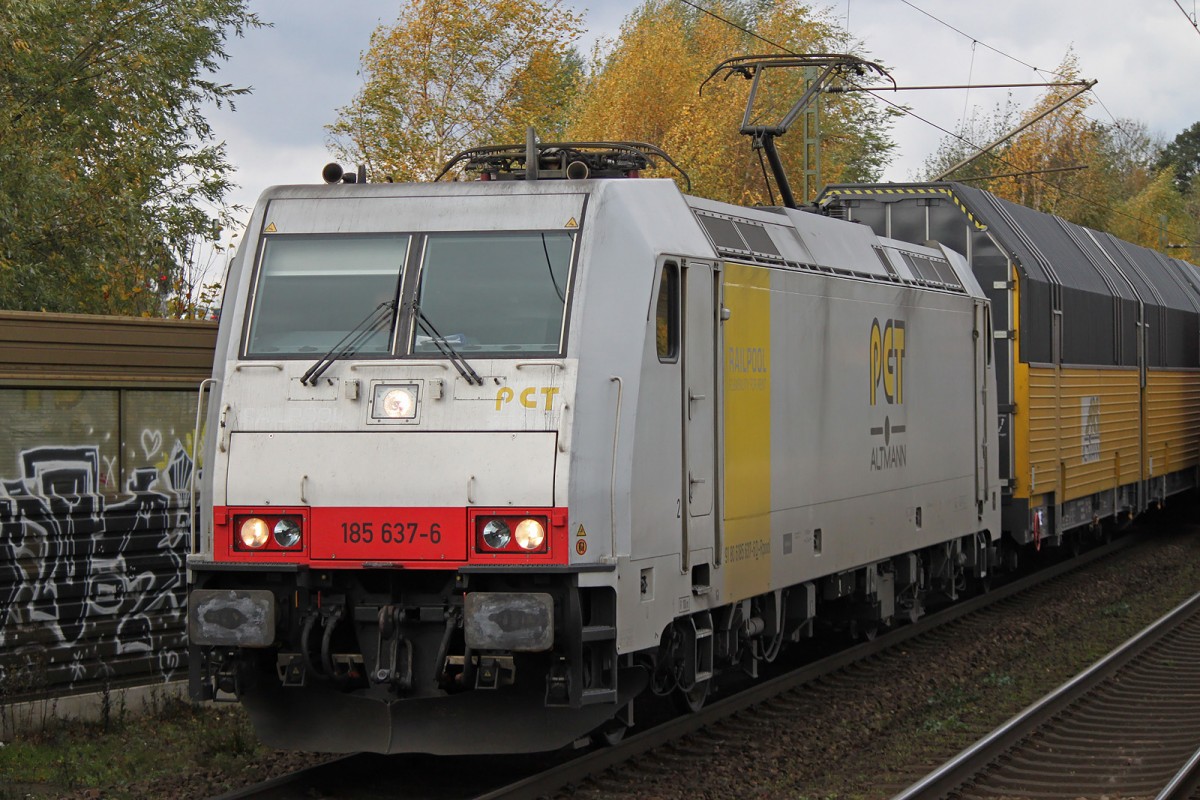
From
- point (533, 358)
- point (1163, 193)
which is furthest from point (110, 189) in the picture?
point (1163, 193)

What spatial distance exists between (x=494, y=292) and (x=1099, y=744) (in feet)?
16.5

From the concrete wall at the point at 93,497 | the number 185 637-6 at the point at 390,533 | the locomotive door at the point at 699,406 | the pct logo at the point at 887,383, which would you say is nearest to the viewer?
the number 185 637-6 at the point at 390,533

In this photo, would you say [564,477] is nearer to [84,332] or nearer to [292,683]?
[292,683]

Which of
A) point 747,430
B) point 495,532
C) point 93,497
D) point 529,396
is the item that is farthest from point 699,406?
point 93,497

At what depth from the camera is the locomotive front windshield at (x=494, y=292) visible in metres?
7.70

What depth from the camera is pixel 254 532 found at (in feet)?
25.0

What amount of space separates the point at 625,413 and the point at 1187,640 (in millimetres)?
8397

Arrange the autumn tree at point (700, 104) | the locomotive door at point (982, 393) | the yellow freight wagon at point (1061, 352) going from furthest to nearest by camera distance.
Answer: the autumn tree at point (700, 104) < the yellow freight wagon at point (1061, 352) < the locomotive door at point (982, 393)

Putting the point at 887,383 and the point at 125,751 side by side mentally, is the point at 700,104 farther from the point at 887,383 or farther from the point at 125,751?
the point at 125,751

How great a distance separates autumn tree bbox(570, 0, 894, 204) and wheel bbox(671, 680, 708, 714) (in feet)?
71.1

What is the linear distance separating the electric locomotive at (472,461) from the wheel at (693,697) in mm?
690

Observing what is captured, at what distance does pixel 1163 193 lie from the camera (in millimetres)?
66438

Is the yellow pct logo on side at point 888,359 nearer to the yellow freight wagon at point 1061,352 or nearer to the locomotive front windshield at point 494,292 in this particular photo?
the yellow freight wagon at point 1061,352

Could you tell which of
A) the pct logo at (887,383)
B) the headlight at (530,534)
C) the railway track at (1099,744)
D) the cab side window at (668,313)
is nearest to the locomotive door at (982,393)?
the railway track at (1099,744)
